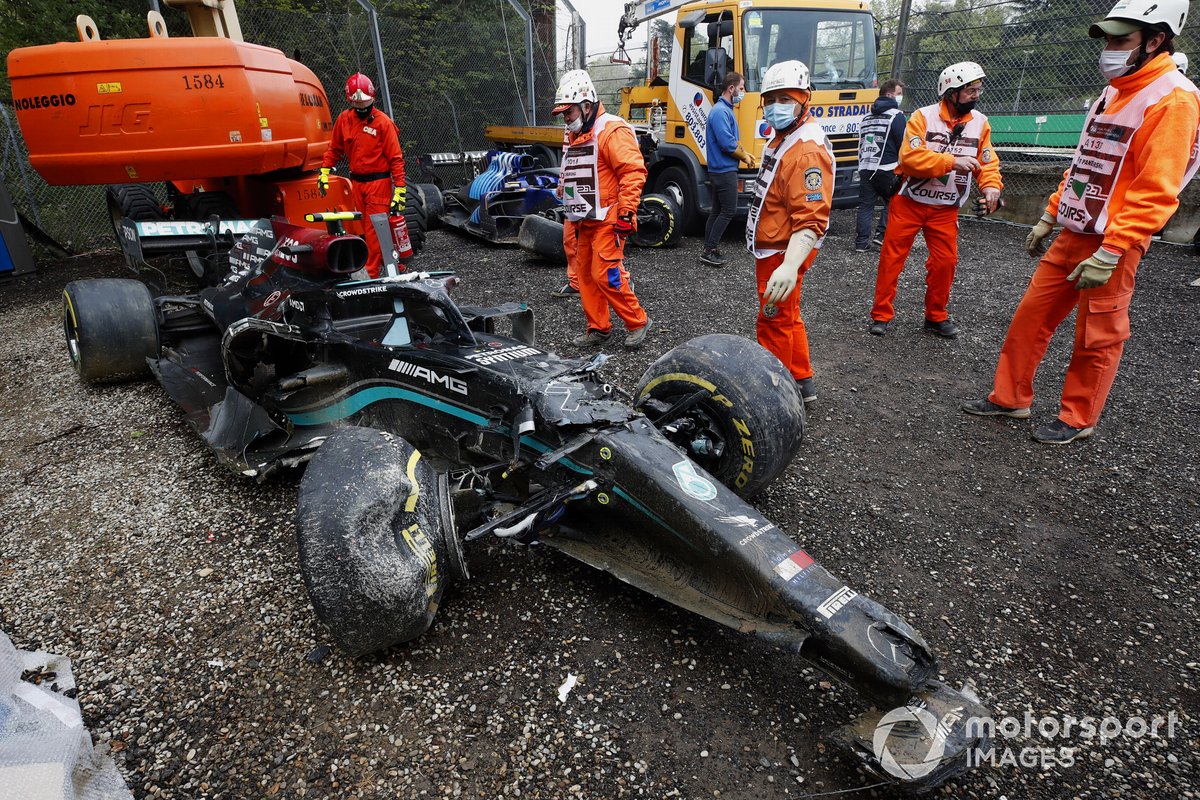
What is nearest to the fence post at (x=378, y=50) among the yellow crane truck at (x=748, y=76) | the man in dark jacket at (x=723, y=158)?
the yellow crane truck at (x=748, y=76)

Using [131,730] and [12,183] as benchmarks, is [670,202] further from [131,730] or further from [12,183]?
[12,183]

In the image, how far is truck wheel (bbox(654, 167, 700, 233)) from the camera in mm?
8852

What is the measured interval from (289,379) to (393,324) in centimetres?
64

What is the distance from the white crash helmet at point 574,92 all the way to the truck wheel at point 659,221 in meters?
3.62

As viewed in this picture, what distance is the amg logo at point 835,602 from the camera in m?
2.02

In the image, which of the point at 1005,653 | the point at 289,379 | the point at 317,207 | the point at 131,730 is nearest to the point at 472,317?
the point at 289,379

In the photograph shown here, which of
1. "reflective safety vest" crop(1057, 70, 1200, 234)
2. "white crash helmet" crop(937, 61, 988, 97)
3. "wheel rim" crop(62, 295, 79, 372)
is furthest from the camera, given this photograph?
"white crash helmet" crop(937, 61, 988, 97)

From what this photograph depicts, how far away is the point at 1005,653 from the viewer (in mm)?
2502

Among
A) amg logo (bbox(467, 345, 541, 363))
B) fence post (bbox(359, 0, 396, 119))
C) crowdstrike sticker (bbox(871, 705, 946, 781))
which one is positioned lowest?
crowdstrike sticker (bbox(871, 705, 946, 781))

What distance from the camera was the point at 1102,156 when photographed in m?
3.61

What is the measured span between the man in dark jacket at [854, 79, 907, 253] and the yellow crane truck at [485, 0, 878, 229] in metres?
0.49

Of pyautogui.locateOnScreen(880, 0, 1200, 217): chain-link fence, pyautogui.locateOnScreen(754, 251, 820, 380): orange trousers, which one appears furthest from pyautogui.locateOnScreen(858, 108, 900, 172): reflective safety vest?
pyautogui.locateOnScreen(754, 251, 820, 380): orange trousers

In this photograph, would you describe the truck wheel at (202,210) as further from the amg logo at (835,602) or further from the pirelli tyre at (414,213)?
the amg logo at (835,602)

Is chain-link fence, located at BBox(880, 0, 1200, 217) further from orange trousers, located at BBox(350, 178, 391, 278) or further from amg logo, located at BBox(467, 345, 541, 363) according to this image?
amg logo, located at BBox(467, 345, 541, 363)
